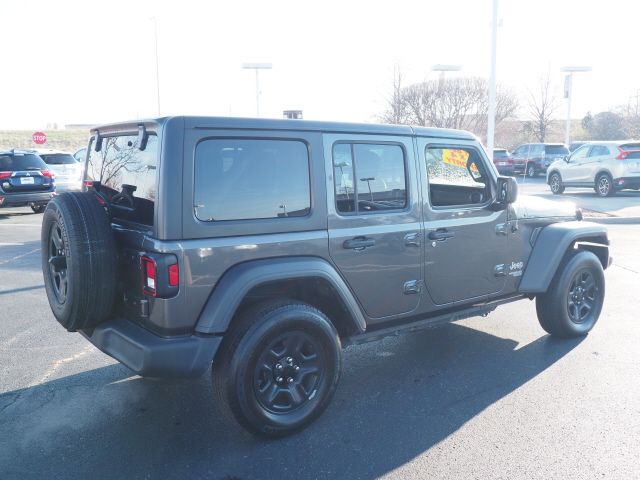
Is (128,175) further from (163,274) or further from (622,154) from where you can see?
(622,154)

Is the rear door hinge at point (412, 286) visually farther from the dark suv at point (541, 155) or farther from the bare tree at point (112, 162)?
the dark suv at point (541, 155)

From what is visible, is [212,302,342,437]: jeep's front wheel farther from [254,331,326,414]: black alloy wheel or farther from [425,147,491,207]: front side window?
[425,147,491,207]: front side window

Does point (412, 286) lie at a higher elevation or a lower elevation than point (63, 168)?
lower

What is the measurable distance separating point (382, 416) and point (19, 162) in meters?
13.4

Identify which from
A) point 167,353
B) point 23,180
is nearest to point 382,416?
point 167,353

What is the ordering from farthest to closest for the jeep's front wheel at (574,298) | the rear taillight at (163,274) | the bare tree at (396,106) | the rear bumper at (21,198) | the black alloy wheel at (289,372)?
the bare tree at (396,106) → the rear bumper at (21,198) → the jeep's front wheel at (574,298) → the black alloy wheel at (289,372) → the rear taillight at (163,274)

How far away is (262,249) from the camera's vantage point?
11.2ft

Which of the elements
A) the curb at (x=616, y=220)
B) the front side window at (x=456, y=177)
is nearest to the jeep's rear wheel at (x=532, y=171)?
the curb at (x=616, y=220)

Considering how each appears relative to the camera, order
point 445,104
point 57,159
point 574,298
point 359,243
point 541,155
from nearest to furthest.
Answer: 1. point 359,243
2. point 574,298
3. point 57,159
4. point 541,155
5. point 445,104

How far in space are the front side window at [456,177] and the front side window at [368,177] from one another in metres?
0.30

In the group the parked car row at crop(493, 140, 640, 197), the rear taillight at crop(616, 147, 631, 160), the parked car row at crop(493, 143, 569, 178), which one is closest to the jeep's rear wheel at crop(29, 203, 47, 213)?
the parked car row at crop(493, 140, 640, 197)

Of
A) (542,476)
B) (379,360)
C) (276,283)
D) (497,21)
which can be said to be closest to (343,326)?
(276,283)

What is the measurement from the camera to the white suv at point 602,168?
16797mm

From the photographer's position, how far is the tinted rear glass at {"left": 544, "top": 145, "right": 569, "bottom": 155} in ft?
91.6
